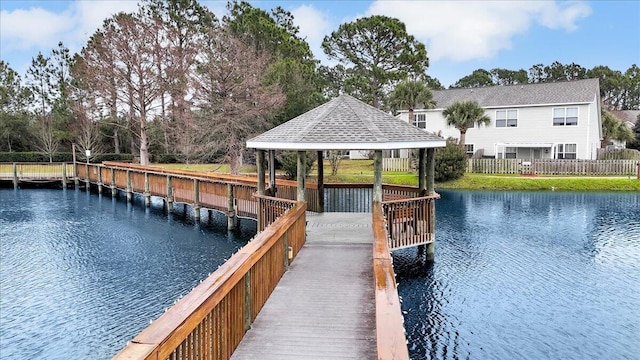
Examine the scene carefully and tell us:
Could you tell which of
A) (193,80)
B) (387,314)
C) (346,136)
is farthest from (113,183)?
(387,314)

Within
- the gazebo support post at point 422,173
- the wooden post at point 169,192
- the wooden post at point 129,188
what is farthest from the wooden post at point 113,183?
the gazebo support post at point 422,173

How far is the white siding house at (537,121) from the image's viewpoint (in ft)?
108

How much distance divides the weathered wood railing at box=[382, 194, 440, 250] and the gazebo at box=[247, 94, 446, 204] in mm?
584

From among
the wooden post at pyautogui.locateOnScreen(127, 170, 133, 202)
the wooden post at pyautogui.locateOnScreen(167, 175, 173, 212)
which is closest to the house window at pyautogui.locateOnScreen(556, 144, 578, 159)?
the wooden post at pyautogui.locateOnScreen(167, 175, 173, 212)

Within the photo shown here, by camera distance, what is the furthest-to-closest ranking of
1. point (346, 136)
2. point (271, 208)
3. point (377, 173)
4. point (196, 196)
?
point (196, 196) < point (271, 208) < point (377, 173) < point (346, 136)

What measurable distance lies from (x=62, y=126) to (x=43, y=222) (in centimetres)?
2689

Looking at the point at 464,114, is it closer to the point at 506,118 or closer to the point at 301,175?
the point at 506,118

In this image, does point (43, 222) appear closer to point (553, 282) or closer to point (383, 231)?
point (383, 231)

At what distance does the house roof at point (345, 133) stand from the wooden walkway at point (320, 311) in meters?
2.16

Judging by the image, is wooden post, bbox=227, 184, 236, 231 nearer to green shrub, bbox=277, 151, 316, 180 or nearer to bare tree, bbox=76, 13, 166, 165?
green shrub, bbox=277, 151, 316, 180

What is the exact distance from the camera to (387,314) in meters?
4.09

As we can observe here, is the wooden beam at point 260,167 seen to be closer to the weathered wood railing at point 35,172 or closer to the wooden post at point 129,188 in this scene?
the wooden post at point 129,188

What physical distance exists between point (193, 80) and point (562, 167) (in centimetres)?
2468

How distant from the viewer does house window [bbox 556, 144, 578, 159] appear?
1315 inches
